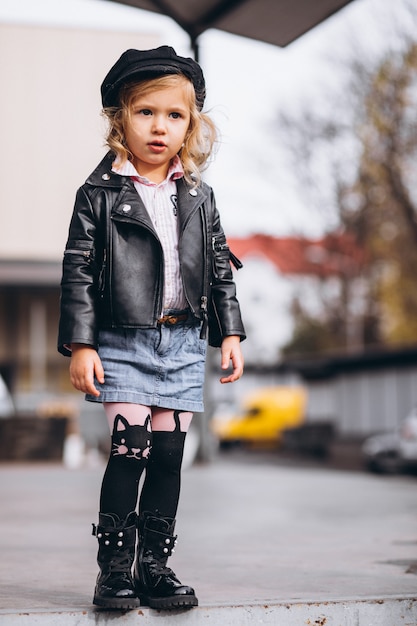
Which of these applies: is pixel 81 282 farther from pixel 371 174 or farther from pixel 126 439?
pixel 371 174

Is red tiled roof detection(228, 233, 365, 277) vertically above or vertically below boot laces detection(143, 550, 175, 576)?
above

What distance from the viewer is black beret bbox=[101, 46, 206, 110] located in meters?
3.08

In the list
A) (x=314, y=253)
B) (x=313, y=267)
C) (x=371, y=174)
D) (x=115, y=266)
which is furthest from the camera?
(x=313, y=267)

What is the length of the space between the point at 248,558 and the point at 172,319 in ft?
5.23

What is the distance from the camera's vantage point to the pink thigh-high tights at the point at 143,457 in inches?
119

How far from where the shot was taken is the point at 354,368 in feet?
108

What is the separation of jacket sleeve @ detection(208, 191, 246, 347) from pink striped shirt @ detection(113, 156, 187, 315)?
0.46ft

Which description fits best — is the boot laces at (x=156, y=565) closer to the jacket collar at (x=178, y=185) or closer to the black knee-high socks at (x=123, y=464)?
the black knee-high socks at (x=123, y=464)

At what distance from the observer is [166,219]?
3.15 meters

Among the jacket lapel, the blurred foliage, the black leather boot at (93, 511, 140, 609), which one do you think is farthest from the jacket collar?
the blurred foliage

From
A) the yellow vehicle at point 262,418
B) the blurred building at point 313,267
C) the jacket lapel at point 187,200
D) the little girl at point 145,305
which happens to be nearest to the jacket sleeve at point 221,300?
the little girl at point 145,305

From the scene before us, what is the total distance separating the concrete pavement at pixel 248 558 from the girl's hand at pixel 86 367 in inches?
26.0

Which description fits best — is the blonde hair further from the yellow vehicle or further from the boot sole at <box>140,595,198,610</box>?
the yellow vehicle

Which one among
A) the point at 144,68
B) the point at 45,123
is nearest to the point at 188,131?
the point at 144,68
